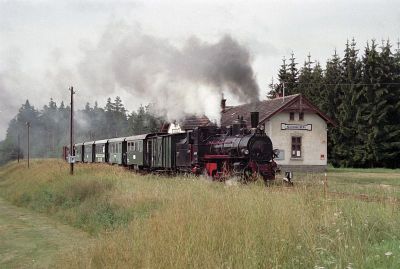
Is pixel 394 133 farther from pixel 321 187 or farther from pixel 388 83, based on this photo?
pixel 321 187

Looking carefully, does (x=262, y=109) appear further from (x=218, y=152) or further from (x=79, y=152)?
(x=79, y=152)

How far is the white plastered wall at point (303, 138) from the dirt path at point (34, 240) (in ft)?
69.6

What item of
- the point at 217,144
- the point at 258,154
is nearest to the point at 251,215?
the point at 258,154

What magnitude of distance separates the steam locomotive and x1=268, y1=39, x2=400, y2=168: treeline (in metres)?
23.0

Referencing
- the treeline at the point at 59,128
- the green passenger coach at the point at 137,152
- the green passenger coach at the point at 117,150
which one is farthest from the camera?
the treeline at the point at 59,128

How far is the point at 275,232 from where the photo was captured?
24.4 ft

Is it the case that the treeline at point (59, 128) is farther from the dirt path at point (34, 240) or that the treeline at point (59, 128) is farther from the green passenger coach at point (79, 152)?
the dirt path at point (34, 240)

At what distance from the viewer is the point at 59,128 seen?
349 feet

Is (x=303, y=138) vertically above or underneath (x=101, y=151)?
above

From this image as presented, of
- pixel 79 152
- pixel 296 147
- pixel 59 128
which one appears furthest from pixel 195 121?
pixel 59 128

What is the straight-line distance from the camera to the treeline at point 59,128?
89.7 meters

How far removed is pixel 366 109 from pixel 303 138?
1307 cm

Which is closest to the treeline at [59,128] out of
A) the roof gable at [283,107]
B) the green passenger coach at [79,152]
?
the green passenger coach at [79,152]

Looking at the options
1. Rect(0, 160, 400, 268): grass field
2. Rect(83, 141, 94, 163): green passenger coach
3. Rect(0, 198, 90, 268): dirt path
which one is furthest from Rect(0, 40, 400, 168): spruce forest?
Rect(0, 160, 400, 268): grass field
